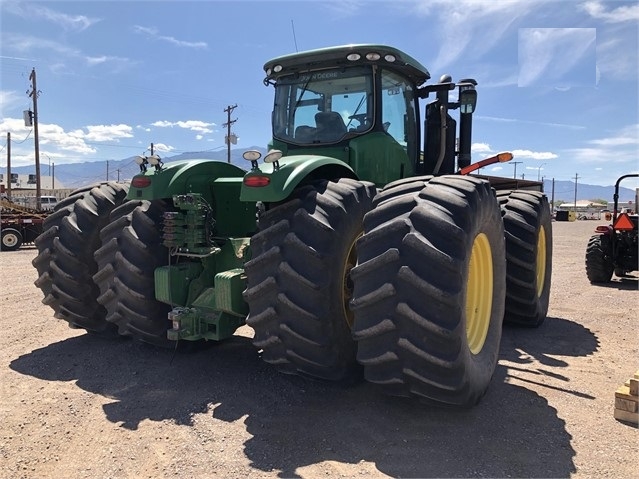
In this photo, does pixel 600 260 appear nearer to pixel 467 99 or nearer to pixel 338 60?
pixel 467 99

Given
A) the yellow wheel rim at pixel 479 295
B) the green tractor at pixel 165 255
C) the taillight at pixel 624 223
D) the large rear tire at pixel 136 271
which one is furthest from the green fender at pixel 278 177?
the taillight at pixel 624 223

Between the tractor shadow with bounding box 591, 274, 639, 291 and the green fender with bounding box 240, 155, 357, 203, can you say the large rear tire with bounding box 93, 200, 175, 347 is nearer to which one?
the green fender with bounding box 240, 155, 357, 203

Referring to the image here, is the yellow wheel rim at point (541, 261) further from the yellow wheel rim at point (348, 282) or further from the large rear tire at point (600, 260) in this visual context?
the large rear tire at point (600, 260)

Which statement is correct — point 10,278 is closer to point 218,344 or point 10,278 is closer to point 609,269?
point 218,344

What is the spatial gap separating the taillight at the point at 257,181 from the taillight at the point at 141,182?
1166 mm

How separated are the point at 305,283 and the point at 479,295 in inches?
60.4

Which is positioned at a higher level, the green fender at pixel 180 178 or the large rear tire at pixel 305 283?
the green fender at pixel 180 178

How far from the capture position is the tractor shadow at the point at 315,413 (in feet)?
9.72

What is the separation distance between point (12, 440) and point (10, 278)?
8.37 meters

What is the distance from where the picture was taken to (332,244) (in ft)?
11.1

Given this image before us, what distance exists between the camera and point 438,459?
116 inches

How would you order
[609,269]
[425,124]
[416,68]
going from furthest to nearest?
[609,269], [425,124], [416,68]

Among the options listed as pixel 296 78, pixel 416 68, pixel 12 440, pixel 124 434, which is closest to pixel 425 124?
pixel 416 68

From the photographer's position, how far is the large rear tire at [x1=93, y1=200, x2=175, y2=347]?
421 cm
